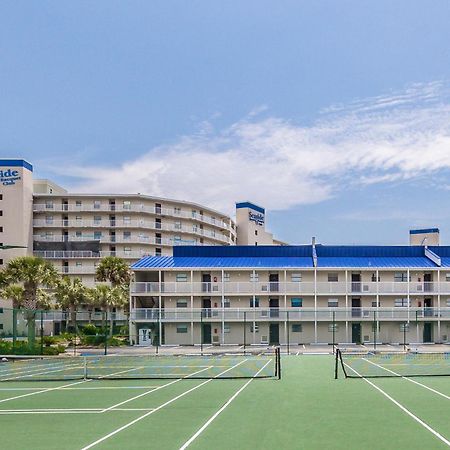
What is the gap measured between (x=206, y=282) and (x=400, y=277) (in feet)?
61.3

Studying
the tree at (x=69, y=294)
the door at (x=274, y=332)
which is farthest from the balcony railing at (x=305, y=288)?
the tree at (x=69, y=294)

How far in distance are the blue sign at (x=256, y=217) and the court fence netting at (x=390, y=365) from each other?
73.5 meters

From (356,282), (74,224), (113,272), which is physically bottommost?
(356,282)

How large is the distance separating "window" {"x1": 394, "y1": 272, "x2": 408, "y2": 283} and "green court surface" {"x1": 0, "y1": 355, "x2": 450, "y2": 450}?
129 feet

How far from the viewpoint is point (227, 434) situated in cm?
1450

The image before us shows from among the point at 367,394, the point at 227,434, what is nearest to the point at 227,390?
the point at 367,394

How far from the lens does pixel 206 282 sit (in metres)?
65.0

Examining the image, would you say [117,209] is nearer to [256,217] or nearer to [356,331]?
[256,217]

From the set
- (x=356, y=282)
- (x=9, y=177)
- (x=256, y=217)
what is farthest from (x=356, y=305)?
(x=256, y=217)

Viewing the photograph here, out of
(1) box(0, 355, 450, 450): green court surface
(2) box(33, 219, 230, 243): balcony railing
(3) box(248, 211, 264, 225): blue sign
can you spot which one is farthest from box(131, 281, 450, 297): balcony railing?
(3) box(248, 211, 264, 225): blue sign

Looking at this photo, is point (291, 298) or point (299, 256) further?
point (299, 256)

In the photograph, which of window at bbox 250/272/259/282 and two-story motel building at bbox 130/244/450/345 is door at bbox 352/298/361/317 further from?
window at bbox 250/272/259/282

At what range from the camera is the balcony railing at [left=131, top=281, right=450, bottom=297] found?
64000mm

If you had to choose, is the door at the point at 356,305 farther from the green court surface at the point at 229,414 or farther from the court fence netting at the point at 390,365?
the green court surface at the point at 229,414
